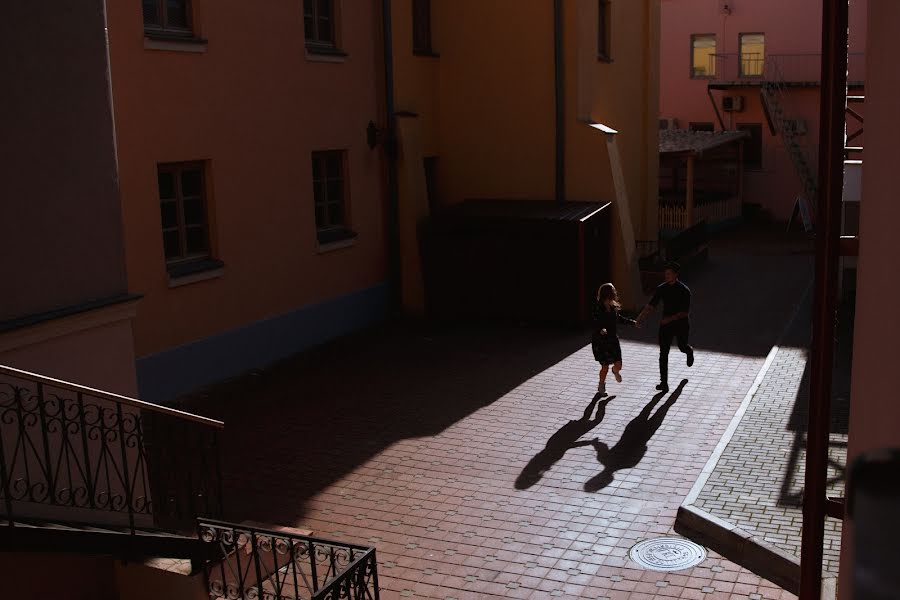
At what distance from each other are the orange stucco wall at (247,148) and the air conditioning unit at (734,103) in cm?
1889

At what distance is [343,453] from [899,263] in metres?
8.08

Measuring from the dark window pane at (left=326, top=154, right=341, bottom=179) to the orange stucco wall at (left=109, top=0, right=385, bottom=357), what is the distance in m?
0.22

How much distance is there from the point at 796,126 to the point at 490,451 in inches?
946

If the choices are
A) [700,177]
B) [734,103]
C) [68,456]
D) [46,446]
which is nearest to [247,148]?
[68,456]

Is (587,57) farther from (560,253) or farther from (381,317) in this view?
(381,317)

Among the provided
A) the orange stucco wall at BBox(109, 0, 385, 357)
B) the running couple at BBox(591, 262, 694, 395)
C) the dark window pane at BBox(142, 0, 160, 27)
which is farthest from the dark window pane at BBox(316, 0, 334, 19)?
the running couple at BBox(591, 262, 694, 395)

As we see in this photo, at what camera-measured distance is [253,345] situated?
49.3 ft

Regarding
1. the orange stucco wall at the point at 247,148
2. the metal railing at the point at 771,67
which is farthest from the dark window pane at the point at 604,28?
the metal railing at the point at 771,67

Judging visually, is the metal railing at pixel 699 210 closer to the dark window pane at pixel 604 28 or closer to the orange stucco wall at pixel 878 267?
the dark window pane at pixel 604 28

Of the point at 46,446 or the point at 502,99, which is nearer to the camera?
the point at 46,446

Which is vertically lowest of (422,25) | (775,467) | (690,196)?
(775,467)

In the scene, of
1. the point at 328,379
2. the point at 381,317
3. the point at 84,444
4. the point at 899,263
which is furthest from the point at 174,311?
the point at 899,263

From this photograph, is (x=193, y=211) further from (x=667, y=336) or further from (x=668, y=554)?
(x=668, y=554)

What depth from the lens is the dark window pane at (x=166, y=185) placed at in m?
13.7
